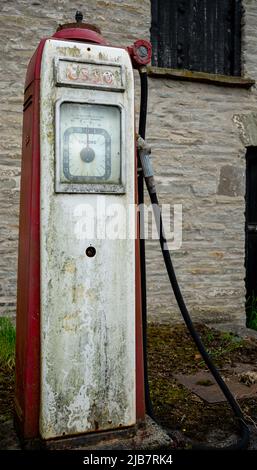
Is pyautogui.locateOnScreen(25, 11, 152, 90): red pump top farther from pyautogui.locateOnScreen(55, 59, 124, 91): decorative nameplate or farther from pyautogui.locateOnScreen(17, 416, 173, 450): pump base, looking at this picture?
pyautogui.locateOnScreen(17, 416, 173, 450): pump base

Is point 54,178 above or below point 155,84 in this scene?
below


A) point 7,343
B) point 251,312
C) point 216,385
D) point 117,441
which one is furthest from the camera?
point 251,312

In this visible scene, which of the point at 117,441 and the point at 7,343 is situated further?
the point at 7,343

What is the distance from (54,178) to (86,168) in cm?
15

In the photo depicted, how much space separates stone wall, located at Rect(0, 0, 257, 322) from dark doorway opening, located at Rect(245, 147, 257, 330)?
0.26 meters

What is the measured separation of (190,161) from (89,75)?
3.10 metres

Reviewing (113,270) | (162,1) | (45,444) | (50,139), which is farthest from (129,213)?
(162,1)

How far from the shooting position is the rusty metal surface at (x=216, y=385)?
10.4ft

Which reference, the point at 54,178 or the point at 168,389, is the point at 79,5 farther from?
the point at 168,389

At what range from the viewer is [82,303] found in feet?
6.97

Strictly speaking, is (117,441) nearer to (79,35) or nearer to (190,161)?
(79,35)

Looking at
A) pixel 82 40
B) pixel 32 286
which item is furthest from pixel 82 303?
pixel 82 40

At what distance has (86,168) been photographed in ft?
6.89

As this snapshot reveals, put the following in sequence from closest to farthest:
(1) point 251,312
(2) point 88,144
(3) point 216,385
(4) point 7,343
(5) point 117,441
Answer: (2) point 88,144, (5) point 117,441, (3) point 216,385, (4) point 7,343, (1) point 251,312
